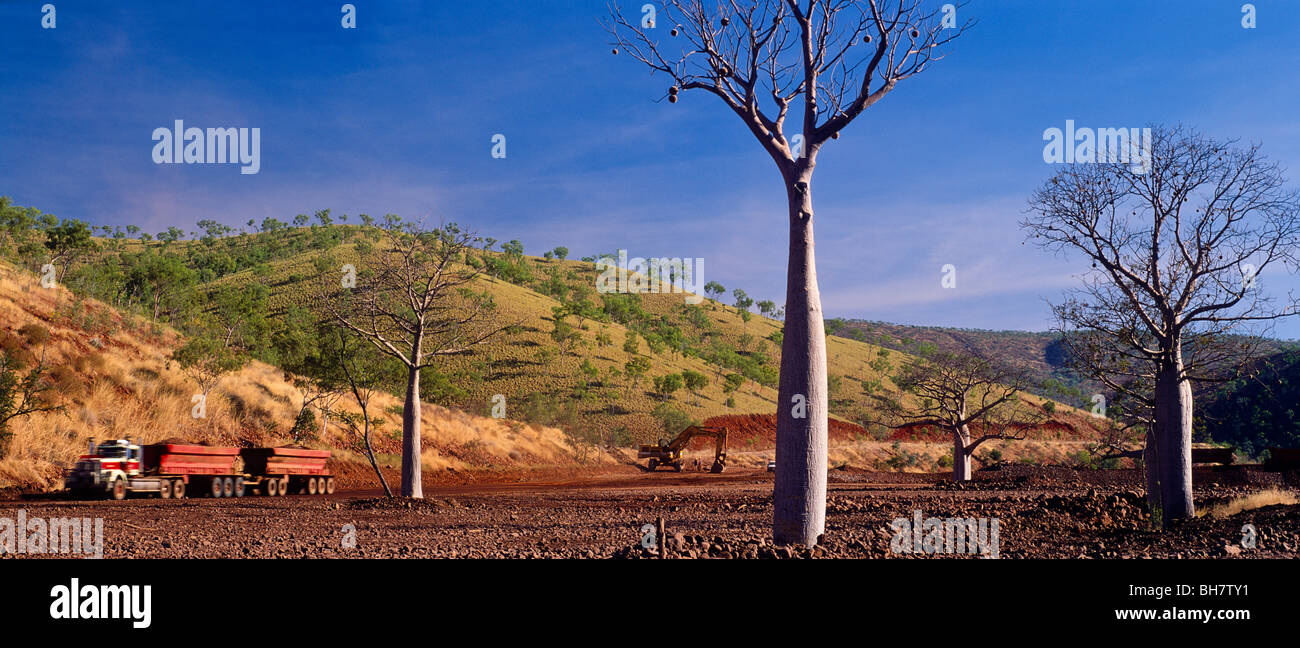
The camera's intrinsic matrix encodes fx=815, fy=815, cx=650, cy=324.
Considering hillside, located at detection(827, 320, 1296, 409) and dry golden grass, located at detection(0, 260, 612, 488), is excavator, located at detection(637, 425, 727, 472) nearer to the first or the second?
dry golden grass, located at detection(0, 260, 612, 488)

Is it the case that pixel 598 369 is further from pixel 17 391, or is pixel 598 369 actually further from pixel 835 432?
pixel 17 391

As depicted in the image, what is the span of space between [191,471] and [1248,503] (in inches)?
965

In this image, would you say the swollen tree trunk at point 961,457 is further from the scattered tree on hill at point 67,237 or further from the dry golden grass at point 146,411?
the scattered tree on hill at point 67,237

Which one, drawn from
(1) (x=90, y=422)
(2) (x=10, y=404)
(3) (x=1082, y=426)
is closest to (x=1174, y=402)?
(2) (x=10, y=404)

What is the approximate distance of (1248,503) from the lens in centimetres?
1528

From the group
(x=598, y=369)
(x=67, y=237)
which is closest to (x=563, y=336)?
(x=598, y=369)

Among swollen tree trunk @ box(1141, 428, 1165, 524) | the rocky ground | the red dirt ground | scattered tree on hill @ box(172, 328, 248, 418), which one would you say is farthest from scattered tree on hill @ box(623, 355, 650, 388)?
swollen tree trunk @ box(1141, 428, 1165, 524)

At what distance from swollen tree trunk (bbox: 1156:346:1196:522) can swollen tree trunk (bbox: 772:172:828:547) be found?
820cm

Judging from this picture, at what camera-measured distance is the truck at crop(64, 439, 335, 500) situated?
20312 millimetres

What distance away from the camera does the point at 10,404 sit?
21.7 meters

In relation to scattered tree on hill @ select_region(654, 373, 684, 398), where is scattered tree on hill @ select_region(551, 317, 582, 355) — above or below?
above

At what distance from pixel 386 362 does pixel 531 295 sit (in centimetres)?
5546

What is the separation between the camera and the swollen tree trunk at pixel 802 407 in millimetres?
7551
